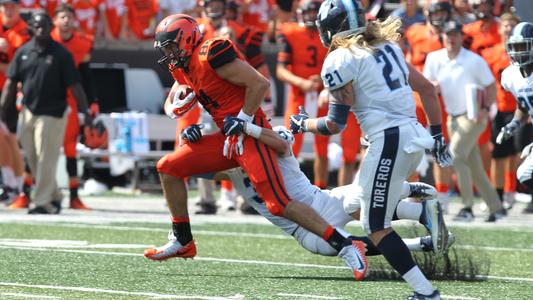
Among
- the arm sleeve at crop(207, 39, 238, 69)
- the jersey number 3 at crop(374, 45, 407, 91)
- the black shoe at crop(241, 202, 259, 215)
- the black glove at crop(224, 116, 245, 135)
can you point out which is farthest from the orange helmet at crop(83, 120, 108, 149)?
the jersey number 3 at crop(374, 45, 407, 91)

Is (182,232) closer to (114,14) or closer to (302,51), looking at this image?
(302,51)

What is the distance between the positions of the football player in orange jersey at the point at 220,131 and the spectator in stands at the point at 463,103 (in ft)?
15.2

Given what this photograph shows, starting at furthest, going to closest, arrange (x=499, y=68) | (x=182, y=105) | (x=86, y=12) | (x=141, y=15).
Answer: (x=141, y=15)
(x=86, y=12)
(x=499, y=68)
(x=182, y=105)

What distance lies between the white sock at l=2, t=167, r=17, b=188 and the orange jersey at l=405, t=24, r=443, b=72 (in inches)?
167

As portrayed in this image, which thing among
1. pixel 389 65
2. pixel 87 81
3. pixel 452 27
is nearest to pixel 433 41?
pixel 452 27

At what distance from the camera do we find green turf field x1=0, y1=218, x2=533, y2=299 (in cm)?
688

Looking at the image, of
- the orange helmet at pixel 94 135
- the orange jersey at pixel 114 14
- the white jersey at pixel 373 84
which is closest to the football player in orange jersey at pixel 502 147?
the orange helmet at pixel 94 135

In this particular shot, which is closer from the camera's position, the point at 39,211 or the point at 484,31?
the point at 39,211

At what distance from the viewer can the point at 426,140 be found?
647 cm

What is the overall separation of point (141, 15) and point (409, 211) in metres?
10.5

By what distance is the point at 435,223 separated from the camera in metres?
7.48

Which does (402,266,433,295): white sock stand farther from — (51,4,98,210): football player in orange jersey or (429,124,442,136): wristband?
(51,4,98,210): football player in orange jersey

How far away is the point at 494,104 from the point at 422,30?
1.03 metres

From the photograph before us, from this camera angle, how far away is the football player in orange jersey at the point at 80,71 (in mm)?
13266
